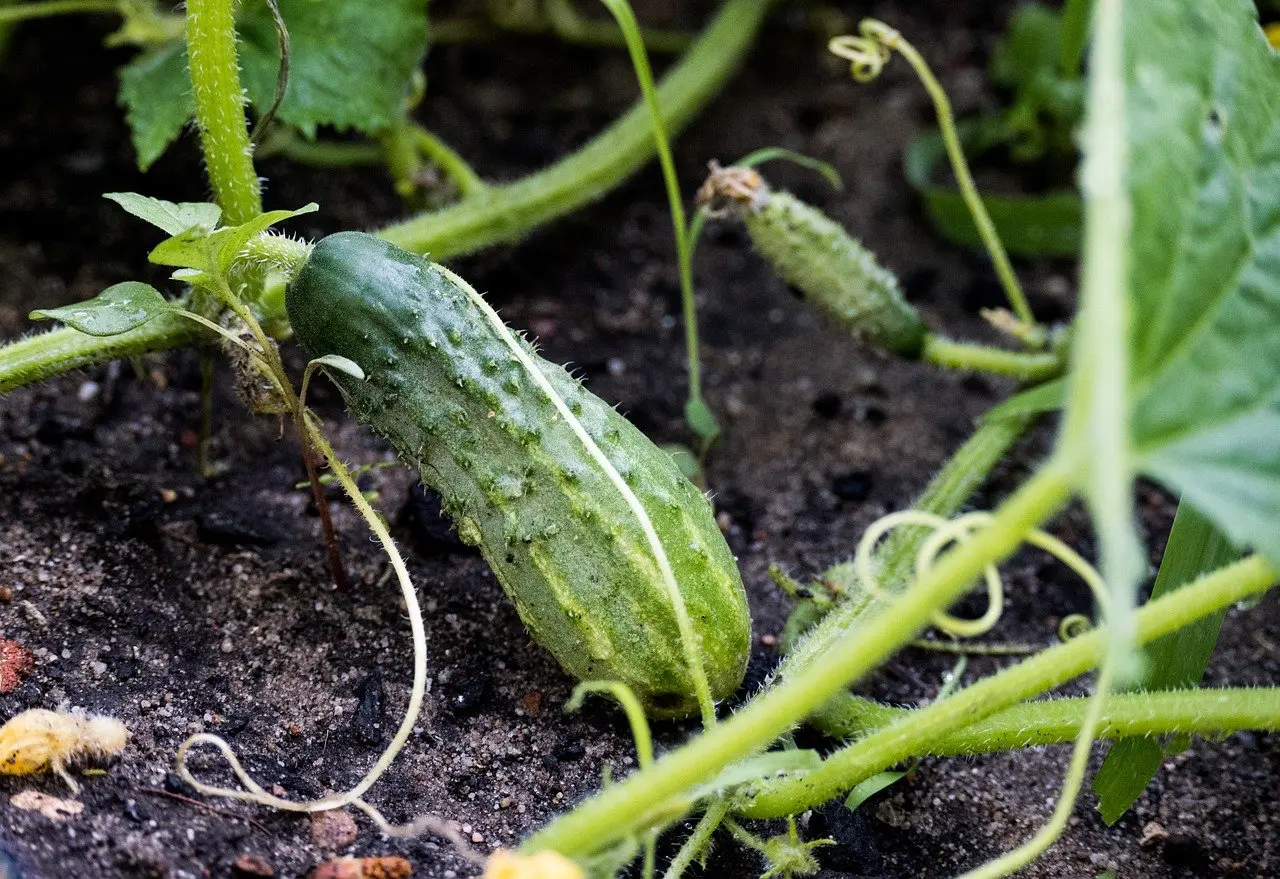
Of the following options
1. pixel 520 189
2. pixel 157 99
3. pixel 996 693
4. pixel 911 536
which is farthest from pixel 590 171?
pixel 996 693

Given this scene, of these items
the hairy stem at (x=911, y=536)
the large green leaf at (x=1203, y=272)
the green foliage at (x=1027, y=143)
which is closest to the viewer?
the large green leaf at (x=1203, y=272)

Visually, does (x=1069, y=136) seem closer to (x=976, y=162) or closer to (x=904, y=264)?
(x=976, y=162)

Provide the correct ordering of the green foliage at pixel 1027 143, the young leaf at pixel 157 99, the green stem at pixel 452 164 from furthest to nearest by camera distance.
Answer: the green foliage at pixel 1027 143
the green stem at pixel 452 164
the young leaf at pixel 157 99

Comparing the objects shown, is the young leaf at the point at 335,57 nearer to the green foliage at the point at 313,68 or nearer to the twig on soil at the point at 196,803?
the green foliage at the point at 313,68

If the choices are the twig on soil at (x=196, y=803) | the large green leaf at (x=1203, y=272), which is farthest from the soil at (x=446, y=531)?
the large green leaf at (x=1203, y=272)

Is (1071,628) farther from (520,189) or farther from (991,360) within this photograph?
(520,189)

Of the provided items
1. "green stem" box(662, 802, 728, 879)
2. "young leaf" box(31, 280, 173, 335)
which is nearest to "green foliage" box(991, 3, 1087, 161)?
"green stem" box(662, 802, 728, 879)
